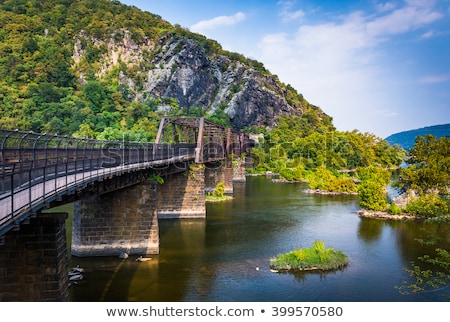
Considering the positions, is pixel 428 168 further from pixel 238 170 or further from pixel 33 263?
pixel 238 170

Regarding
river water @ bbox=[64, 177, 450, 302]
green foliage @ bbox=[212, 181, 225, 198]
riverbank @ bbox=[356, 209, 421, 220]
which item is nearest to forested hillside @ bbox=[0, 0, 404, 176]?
green foliage @ bbox=[212, 181, 225, 198]

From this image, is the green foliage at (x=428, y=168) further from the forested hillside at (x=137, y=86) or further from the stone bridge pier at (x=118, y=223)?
the forested hillside at (x=137, y=86)

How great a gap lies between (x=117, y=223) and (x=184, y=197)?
1473cm

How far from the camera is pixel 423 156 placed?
154 ft

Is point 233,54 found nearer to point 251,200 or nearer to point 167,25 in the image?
point 167,25

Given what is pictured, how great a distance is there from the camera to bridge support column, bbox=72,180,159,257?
26828 mm

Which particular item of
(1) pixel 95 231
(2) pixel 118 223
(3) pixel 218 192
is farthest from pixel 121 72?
(1) pixel 95 231

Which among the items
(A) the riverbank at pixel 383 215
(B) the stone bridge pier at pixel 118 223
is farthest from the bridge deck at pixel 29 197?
(A) the riverbank at pixel 383 215

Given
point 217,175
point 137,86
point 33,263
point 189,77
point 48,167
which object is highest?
point 189,77

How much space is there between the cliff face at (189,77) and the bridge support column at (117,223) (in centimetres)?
10650

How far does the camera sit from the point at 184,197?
4178 cm

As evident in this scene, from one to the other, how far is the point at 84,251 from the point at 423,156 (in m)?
37.1

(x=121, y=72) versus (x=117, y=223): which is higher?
(x=121, y=72)

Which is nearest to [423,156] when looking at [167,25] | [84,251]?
[84,251]
